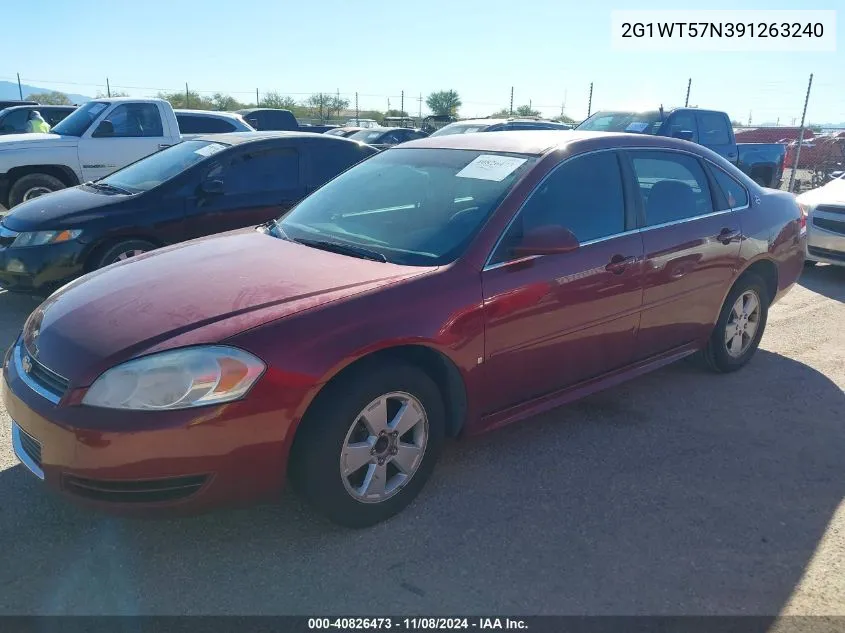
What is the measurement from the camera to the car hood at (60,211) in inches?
221

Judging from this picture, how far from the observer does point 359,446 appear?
285 cm

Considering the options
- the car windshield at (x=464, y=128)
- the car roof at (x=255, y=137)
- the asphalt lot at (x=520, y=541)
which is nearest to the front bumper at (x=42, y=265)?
the car roof at (x=255, y=137)

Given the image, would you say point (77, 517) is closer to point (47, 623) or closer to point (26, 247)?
point (47, 623)

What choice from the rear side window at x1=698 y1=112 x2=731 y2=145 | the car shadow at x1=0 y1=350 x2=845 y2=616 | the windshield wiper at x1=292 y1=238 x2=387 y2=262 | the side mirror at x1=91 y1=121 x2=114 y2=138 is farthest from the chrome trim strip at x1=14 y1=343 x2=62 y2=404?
the rear side window at x1=698 y1=112 x2=731 y2=145

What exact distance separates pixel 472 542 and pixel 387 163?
91.2 inches

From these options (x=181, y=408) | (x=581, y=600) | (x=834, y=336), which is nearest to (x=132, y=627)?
(x=181, y=408)

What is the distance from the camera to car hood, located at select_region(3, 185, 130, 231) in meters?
5.61

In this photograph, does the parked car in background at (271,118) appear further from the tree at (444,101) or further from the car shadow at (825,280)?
the tree at (444,101)

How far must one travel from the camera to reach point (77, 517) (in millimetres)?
2992

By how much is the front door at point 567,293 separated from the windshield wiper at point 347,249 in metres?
0.54

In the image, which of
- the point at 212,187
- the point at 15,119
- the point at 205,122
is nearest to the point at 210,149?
the point at 212,187

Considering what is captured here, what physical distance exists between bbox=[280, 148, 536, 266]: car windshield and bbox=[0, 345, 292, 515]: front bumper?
110 cm

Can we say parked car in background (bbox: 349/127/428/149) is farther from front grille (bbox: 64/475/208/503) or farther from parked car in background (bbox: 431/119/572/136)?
front grille (bbox: 64/475/208/503)

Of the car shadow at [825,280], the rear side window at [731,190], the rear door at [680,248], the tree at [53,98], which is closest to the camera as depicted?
the rear door at [680,248]
